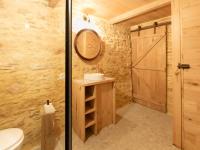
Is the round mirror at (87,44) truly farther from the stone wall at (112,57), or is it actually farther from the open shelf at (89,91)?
the open shelf at (89,91)

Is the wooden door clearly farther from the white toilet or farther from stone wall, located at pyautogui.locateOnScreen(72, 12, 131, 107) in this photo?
the white toilet

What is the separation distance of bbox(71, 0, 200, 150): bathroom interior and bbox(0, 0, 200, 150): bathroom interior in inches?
0.4

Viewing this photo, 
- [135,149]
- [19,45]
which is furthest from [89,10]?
[135,149]

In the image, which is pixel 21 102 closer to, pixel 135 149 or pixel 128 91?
pixel 135 149

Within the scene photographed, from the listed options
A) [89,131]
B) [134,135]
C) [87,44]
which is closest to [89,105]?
[89,131]

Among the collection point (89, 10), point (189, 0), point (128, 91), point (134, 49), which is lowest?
point (128, 91)

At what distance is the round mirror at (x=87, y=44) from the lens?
7.13ft

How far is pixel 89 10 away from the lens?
2.16m

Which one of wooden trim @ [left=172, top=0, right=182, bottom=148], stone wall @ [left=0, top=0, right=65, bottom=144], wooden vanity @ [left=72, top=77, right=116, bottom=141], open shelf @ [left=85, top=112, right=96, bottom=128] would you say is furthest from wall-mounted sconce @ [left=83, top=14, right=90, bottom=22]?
open shelf @ [left=85, top=112, right=96, bottom=128]

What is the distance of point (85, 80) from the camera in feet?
6.50

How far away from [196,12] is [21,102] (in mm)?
2061

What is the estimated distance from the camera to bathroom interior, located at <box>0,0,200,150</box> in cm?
143

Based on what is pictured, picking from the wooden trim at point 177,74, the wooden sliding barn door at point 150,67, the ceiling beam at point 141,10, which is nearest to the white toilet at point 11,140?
the wooden trim at point 177,74

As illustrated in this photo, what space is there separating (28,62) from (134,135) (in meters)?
1.61
